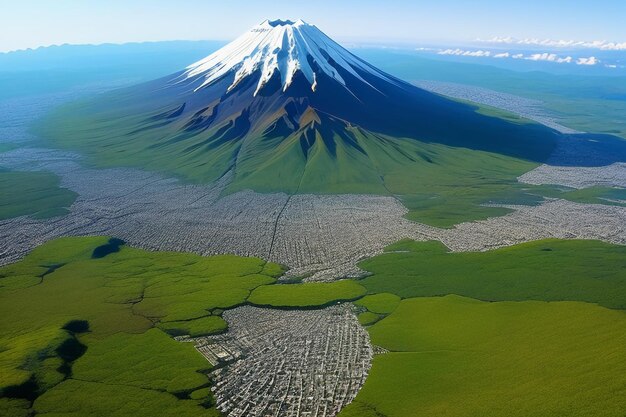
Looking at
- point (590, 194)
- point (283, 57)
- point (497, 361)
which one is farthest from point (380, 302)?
point (283, 57)

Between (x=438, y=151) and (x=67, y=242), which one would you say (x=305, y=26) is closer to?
(x=438, y=151)

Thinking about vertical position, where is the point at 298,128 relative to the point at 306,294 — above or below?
→ above

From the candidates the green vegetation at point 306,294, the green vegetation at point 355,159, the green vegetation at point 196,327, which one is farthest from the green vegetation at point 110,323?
the green vegetation at point 355,159

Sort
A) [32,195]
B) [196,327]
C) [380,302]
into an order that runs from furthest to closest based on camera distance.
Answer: [32,195] → [380,302] → [196,327]

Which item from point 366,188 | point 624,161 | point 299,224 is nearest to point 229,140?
point 366,188

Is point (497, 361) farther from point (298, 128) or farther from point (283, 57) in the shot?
point (283, 57)

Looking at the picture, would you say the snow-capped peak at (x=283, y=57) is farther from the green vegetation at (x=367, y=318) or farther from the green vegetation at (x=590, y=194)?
the green vegetation at (x=367, y=318)

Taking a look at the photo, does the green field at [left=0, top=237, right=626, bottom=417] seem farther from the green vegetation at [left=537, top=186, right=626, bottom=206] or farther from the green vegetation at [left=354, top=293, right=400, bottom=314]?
the green vegetation at [left=537, top=186, right=626, bottom=206]
